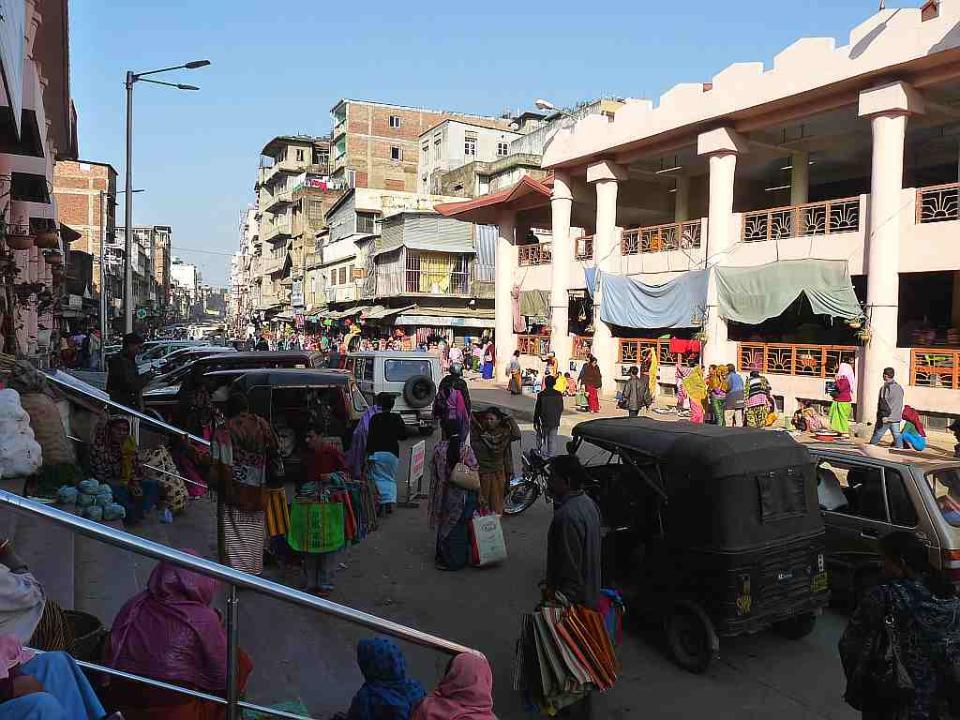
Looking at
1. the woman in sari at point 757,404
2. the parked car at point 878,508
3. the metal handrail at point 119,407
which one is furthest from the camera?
the woman in sari at point 757,404

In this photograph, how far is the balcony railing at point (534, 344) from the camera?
2900cm

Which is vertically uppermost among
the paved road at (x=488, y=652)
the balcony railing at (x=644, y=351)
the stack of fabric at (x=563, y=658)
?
the balcony railing at (x=644, y=351)

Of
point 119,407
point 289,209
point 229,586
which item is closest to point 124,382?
point 119,407

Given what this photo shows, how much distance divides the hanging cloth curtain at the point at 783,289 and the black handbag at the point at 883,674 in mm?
15643

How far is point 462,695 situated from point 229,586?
1126mm

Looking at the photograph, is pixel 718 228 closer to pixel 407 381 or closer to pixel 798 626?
pixel 407 381

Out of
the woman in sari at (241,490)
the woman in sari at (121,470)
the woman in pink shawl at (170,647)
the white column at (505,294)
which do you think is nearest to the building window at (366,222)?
the white column at (505,294)

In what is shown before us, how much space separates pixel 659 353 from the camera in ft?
76.6

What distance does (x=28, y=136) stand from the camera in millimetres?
10977

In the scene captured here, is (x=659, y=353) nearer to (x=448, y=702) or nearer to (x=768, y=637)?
(x=768, y=637)

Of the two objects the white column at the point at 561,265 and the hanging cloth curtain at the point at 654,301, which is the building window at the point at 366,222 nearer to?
the white column at the point at 561,265

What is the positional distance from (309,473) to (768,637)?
4.17 metres

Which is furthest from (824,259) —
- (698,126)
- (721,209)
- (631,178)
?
(631,178)

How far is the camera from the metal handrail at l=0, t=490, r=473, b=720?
2979mm
